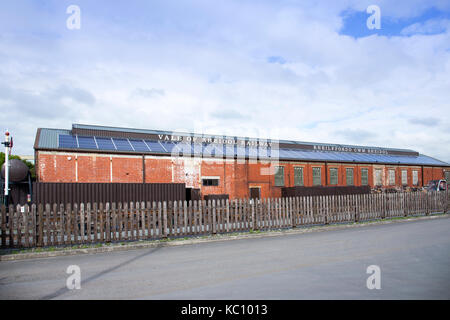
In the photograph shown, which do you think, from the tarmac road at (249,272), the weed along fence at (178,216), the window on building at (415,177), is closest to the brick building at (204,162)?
the window on building at (415,177)

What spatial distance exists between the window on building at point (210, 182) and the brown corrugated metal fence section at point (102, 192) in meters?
7.03

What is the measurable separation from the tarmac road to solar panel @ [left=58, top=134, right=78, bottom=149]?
15.0m

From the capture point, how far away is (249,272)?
7.36m

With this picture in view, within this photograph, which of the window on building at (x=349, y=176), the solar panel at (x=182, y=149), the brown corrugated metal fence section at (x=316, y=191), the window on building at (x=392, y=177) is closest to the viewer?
the brown corrugated metal fence section at (x=316, y=191)

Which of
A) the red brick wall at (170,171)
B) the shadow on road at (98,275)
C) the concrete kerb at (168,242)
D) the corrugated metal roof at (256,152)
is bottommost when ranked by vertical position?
the concrete kerb at (168,242)

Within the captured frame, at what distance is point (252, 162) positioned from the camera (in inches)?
1192

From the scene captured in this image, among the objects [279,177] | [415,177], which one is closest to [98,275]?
[279,177]

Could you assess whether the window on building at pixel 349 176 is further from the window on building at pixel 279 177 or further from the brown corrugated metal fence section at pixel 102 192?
the brown corrugated metal fence section at pixel 102 192

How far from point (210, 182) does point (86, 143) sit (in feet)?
31.6

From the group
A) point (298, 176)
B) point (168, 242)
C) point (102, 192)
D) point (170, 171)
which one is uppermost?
point (170, 171)

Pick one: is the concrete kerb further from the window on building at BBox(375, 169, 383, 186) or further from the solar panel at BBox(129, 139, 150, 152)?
the window on building at BBox(375, 169, 383, 186)

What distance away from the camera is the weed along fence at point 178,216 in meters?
11.4

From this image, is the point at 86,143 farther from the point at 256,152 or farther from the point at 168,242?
the point at 168,242

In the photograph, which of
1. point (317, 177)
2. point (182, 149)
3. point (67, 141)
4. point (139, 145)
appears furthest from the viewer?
point (317, 177)
